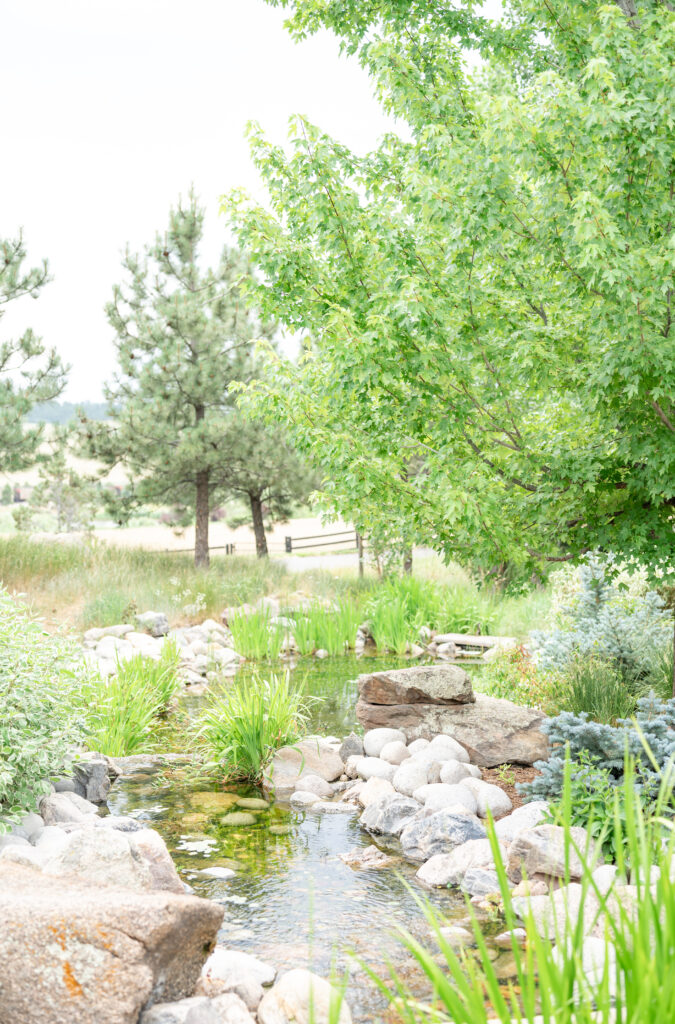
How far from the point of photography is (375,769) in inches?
249

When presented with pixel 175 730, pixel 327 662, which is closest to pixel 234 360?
pixel 327 662

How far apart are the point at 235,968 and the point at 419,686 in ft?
12.3

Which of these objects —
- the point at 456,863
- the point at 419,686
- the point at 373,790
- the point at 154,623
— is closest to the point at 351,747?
the point at 419,686

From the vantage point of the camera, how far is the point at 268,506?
2200 centimetres

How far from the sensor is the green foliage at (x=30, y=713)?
420 cm

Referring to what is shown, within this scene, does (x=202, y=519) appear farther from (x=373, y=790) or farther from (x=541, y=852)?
(x=541, y=852)

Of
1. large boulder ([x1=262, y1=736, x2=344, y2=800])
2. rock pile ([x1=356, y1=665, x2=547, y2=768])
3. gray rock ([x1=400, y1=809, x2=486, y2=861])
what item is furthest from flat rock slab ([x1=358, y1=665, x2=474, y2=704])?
gray rock ([x1=400, y1=809, x2=486, y2=861])

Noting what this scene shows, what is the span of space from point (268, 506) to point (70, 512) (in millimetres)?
9972

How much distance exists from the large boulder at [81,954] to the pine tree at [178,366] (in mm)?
14187

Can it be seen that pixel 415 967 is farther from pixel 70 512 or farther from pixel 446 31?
pixel 70 512

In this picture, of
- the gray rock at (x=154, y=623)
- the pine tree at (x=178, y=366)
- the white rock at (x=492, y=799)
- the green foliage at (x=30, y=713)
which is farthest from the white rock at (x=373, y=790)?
the pine tree at (x=178, y=366)

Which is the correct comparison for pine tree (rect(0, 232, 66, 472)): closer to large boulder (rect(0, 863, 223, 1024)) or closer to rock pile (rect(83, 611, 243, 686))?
rock pile (rect(83, 611, 243, 686))

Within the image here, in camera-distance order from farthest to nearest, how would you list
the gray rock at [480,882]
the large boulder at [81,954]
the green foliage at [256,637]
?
the green foliage at [256,637] → the gray rock at [480,882] → the large boulder at [81,954]

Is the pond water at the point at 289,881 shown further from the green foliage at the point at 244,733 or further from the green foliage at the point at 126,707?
the green foliage at the point at 126,707
